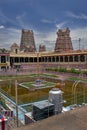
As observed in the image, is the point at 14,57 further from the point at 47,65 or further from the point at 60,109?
the point at 60,109

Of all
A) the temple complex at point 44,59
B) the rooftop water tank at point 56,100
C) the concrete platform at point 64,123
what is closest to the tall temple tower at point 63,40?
the temple complex at point 44,59

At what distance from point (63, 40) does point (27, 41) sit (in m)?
23.1

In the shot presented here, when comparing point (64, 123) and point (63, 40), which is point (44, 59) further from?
point (64, 123)

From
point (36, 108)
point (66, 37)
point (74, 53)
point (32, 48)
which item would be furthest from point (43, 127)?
point (32, 48)

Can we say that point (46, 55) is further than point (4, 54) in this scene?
Yes

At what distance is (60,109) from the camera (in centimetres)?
688

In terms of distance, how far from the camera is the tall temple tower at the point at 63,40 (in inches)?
2997

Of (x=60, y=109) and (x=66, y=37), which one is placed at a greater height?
(x=66, y=37)

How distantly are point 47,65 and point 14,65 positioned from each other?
11059 mm

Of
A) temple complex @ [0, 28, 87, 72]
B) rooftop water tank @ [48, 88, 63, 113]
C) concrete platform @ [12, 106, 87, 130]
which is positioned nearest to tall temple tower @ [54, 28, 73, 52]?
temple complex @ [0, 28, 87, 72]

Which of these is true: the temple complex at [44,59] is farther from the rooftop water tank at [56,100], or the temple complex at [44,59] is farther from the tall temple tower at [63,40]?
the rooftop water tank at [56,100]

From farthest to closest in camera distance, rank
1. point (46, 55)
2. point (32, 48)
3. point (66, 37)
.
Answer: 1. point (32, 48)
2. point (66, 37)
3. point (46, 55)

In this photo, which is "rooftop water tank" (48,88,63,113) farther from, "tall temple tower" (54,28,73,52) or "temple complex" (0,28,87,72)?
"tall temple tower" (54,28,73,52)

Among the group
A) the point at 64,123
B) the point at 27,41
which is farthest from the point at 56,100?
the point at 27,41
